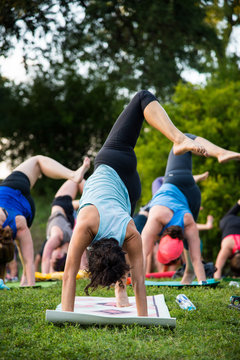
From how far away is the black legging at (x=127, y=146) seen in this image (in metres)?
3.98

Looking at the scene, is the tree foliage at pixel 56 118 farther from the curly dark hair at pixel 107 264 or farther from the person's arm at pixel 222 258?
the curly dark hair at pixel 107 264

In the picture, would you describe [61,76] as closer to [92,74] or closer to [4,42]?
[92,74]

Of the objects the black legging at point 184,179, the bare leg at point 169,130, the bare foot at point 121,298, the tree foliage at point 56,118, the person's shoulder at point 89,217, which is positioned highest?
the tree foliage at point 56,118

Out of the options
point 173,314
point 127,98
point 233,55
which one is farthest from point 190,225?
point 127,98

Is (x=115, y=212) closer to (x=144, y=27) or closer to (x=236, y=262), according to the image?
(x=236, y=262)

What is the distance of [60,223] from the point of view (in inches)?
345

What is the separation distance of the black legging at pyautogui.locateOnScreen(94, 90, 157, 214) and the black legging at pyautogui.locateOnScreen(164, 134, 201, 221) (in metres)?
2.25

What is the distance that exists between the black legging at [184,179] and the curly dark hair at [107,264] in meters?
3.06

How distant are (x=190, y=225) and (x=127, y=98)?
488 inches

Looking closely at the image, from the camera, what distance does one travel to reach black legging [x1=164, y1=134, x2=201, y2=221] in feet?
20.8

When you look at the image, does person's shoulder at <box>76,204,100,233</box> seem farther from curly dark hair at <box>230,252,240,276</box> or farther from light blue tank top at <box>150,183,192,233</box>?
curly dark hair at <box>230,252,240,276</box>

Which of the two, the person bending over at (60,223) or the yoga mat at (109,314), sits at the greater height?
the person bending over at (60,223)

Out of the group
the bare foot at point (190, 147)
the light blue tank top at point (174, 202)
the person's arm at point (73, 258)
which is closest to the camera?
the person's arm at point (73, 258)

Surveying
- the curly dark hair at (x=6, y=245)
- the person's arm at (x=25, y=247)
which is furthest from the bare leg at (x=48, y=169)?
the curly dark hair at (x=6, y=245)
